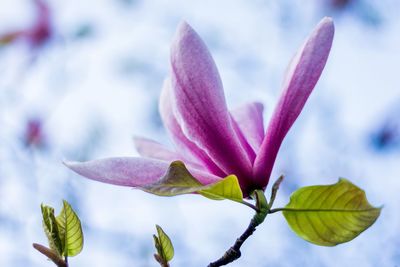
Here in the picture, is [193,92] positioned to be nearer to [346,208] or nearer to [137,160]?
[137,160]

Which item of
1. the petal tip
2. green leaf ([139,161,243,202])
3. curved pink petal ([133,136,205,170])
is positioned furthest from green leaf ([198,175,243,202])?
the petal tip

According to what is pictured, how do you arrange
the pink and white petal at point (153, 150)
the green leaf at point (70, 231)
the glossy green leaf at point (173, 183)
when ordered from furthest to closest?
the pink and white petal at point (153, 150), the green leaf at point (70, 231), the glossy green leaf at point (173, 183)

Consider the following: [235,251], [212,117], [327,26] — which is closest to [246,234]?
[235,251]

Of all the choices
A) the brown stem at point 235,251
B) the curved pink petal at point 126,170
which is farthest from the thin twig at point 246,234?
the curved pink petal at point 126,170

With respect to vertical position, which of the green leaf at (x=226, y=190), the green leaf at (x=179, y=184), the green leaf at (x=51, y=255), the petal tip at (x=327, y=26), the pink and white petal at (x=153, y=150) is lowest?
the green leaf at (x=51, y=255)

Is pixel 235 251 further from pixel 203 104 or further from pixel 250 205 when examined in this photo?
pixel 203 104

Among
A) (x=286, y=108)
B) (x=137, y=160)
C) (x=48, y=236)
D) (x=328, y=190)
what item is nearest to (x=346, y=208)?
(x=328, y=190)

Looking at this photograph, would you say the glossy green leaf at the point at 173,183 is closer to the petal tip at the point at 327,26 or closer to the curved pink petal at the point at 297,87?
the curved pink petal at the point at 297,87

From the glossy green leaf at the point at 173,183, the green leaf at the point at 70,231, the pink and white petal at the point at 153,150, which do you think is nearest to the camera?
the glossy green leaf at the point at 173,183
